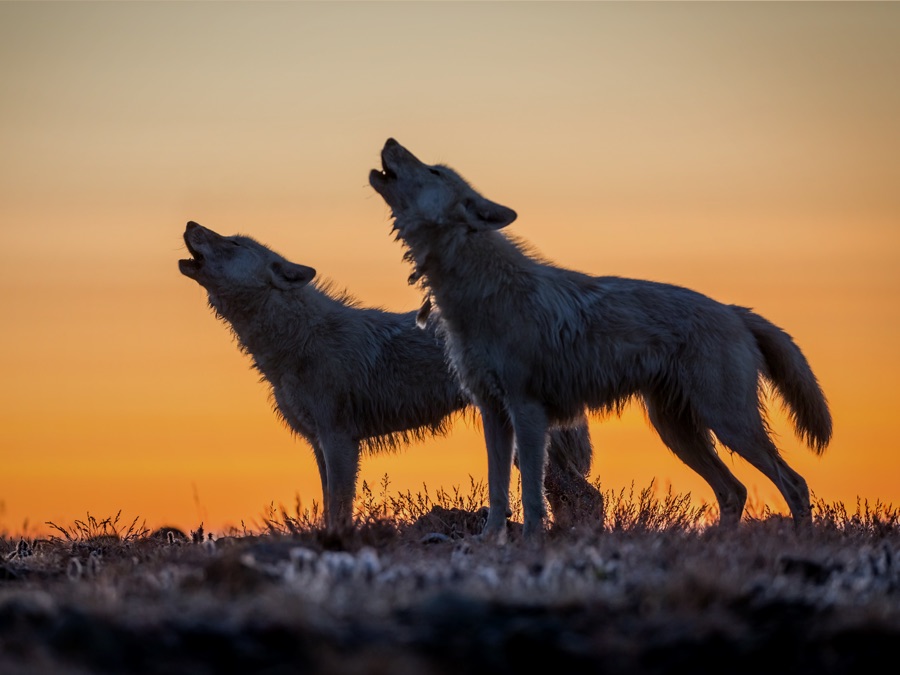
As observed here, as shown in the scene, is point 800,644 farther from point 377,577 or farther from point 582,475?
point 582,475

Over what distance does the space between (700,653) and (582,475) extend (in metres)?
7.73

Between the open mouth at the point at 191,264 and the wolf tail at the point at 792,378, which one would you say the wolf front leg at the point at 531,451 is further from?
the open mouth at the point at 191,264

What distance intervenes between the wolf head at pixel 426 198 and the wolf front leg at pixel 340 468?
2718 millimetres

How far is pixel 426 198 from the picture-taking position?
10406 millimetres

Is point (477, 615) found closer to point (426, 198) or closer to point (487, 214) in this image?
point (487, 214)

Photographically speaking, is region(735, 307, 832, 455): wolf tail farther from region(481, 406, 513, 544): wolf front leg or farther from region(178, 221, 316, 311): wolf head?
region(178, 221, 316, 311): wolf head

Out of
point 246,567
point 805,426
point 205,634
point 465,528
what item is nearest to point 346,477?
point 465,528

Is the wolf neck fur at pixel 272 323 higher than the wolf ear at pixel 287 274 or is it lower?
lower

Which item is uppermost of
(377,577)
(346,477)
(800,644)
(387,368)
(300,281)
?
(300,281)

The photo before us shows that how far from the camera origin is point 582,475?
12883 millimetres

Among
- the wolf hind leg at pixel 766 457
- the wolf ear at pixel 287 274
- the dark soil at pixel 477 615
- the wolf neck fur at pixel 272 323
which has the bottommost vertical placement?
the dark soil at pixel 477 615

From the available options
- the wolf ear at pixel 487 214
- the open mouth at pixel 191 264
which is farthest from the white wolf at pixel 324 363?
the wolf ear at pixel 487 214

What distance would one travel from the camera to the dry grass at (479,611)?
4.93 metres

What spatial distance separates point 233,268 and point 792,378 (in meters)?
5.41
